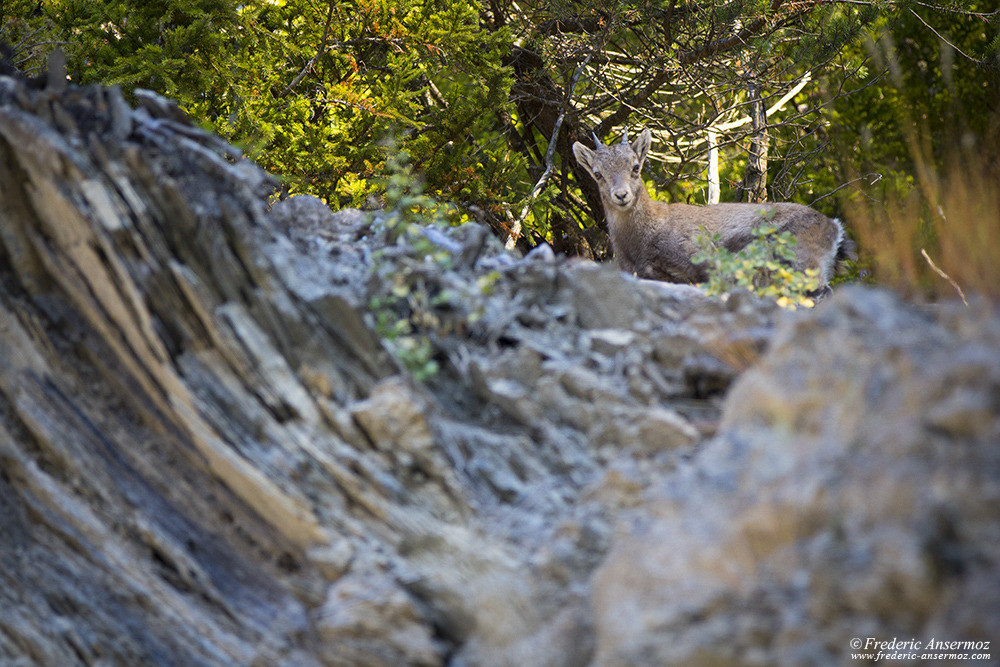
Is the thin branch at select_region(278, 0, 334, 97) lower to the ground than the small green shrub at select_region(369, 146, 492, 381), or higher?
higher

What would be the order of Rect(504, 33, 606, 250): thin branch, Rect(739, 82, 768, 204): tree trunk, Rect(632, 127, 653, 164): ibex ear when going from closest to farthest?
1. Rect(632, 127, 653, 164): ibex ear
2. Rect(504, 33, 606, 250): thin branch
3. Rect(739, 82, 768, 204): tree trunk

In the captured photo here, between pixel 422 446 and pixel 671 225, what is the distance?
576 cm

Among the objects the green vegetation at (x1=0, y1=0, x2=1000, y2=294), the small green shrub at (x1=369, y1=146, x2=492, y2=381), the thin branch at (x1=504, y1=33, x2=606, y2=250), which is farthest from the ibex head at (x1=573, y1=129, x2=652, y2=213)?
the small green shrub at (x1=369, y1=146, x2=492, y2=381)

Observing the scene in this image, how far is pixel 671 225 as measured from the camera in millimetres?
8867

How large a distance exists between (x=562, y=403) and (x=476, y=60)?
6293mm

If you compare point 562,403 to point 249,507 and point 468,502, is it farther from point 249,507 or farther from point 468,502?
point 249,507

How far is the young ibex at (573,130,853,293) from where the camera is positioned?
26.2 feet

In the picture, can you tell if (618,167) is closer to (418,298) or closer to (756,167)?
(756,167)

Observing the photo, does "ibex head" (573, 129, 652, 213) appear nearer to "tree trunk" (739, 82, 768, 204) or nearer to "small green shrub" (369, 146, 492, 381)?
"tree trunk" (739, 82, 768, 204)

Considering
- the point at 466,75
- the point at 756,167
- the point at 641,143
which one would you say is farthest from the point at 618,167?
the point at 756,167

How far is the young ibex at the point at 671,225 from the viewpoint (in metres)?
7.97

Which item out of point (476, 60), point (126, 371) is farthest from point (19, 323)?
point (476, 60)

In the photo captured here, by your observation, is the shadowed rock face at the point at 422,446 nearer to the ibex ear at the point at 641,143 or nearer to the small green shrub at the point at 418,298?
the small green shrub at the point at 418,298

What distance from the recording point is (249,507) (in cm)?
383
